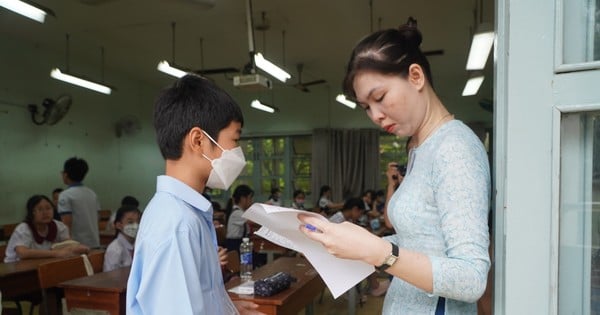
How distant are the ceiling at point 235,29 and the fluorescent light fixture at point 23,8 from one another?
1021mm

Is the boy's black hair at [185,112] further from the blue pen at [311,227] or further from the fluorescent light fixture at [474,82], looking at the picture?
the fluorescent light fixture at [474,82]

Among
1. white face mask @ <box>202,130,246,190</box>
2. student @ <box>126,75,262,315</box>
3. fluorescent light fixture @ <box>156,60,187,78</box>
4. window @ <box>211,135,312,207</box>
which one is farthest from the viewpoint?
window @ <box>211,135,312,207</box>

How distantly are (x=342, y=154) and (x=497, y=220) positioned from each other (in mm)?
8302

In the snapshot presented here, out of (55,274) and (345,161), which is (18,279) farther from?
(345,161)

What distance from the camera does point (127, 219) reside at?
330 centimetres

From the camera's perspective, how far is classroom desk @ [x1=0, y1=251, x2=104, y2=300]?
297cm

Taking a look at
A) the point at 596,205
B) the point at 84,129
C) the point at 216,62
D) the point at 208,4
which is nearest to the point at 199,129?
the point at 596,205

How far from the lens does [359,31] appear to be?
5688 millimetres

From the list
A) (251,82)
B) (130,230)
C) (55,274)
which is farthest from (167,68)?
(55,274)

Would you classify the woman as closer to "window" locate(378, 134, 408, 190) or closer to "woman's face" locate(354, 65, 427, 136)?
"woman's face" locate(354, 65, 427, 136)

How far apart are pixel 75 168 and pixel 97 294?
2067 mm

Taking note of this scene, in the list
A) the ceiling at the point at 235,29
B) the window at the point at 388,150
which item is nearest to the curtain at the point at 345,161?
the window at the point at 388,150

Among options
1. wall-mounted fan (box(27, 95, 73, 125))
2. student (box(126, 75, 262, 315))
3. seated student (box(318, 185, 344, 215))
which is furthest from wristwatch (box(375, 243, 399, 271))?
wall-mounted fan (box(27, 95, 73, 125))

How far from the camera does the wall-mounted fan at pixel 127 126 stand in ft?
27.3
